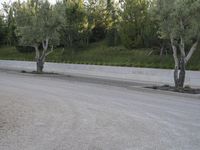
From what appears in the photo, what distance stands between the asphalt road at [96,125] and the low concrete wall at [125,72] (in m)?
10.6

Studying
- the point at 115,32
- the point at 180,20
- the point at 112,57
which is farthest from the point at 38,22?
the point at 180,20

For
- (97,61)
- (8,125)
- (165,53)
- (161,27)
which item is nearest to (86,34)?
(97,61)

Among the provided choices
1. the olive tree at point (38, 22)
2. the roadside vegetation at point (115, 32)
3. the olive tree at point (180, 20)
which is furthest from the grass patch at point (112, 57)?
the olive tree at point (180, 20)

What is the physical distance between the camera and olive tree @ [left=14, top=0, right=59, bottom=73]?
3309cm

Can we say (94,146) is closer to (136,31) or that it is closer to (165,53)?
(165,53)

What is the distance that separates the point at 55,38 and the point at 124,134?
25.7 meters

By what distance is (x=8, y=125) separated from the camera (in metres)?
9.80

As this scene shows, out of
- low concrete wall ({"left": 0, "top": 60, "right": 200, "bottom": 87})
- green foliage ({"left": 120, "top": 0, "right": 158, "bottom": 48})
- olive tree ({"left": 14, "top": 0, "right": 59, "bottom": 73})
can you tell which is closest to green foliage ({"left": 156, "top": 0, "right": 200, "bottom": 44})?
low concrete wall ({"left": 0, "top": 60, "right": 200, "bottom": 87})

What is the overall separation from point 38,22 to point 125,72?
867cm

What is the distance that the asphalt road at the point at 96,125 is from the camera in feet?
26.1

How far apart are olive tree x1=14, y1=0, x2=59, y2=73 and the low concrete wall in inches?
105

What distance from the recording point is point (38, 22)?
33.3 meters

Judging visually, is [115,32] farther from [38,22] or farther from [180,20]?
[180,20]

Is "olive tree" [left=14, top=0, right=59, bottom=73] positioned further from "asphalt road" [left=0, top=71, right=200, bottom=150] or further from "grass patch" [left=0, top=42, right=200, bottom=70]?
"asphalt road" [left=0, top=71, right=200, bottom=150]
